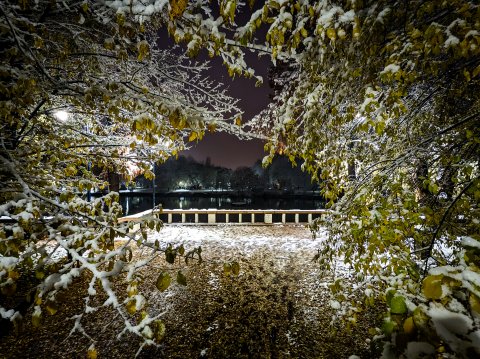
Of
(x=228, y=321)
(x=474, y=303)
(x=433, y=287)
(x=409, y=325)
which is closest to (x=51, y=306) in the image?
(x=409, y=325)

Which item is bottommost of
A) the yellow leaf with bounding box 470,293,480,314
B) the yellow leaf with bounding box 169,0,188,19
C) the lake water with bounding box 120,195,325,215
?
the lake water with bounding box 120,195,325,215

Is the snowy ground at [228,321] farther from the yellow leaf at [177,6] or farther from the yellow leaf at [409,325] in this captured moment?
the yellow leaf at [177,6]

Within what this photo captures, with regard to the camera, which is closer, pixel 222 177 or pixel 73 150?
pixel 73 150

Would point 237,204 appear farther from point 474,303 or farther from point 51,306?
point 474,303

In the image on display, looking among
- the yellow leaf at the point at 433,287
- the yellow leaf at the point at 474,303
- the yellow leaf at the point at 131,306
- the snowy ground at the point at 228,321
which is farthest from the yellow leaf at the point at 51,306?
the yellow leaf at the point at 474,303

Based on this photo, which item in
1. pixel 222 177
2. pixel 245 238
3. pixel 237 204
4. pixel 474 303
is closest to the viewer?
pixel 474 303

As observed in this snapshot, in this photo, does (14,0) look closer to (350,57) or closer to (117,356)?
(350,57)

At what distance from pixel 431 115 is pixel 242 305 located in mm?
5017

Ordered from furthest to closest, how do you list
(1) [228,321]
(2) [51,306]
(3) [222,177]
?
1. (3) [222,177]
2. (1) [228,321]
3. (2) [51,306]

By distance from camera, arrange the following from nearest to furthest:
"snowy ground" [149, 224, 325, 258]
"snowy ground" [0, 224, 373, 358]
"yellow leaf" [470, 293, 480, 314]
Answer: "yellow leaf" [470, 293, 480, 314] < "snowy ground" [0, 224, 373, 358] < "snowy ground" [149, 224, 325, 258]

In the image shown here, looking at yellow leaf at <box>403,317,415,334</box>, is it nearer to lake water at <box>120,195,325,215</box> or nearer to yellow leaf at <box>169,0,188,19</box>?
yellow leaf at <box>169,0,188,19</box>

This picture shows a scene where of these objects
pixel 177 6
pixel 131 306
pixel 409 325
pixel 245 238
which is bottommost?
pixel 245 238

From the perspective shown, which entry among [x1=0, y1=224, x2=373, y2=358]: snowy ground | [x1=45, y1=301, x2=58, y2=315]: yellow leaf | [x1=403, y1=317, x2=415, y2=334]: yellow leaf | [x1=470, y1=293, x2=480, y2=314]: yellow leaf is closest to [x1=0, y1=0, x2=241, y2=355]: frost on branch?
[x1=45, y1=301, x2=58, y2=315]: yellow leaf

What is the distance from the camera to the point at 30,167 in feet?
12.1
